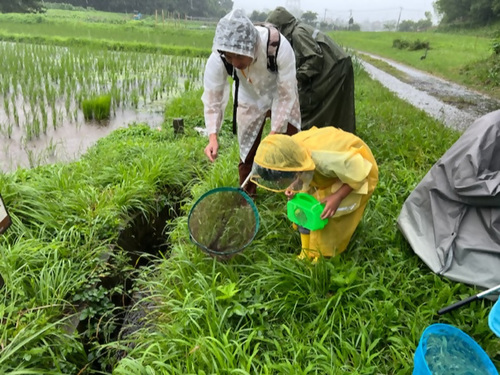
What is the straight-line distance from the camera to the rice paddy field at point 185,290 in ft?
5.56

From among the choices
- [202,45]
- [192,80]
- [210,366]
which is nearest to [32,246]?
[210,366]

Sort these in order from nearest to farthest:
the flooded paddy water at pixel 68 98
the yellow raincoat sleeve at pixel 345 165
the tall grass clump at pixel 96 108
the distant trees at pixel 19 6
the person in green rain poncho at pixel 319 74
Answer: the yellow raincoat sleeve at pixel 345 165
the person in green rain poncho at pixel 319 74
the flooded paddy water at pixel 68 98
the tall grass clump at pixel 96 108
the distant trees at pixel 19 6

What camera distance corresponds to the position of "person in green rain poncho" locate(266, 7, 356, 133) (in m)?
3.52

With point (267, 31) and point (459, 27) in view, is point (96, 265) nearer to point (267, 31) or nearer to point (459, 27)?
point (267, 31)

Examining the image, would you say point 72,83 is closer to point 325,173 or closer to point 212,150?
point 212,150

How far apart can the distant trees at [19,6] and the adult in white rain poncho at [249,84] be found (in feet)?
109

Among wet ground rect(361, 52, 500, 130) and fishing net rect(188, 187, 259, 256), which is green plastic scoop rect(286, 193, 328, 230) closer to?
fishing net rect(188, 187, 259, 256)

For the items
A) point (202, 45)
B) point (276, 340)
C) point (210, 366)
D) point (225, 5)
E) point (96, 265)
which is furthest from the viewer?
point (225, 5)

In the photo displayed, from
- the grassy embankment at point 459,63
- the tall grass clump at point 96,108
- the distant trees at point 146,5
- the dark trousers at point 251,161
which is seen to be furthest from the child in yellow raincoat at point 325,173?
the distant trees at point 146,5

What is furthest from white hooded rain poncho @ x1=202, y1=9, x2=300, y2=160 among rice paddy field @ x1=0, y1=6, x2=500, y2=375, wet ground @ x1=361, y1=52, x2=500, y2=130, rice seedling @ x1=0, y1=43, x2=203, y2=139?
wet ground @ x1=361, y1=52, x2=500, y2=130

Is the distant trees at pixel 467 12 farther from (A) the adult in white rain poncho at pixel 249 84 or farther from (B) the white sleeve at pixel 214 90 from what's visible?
(B) the white sleeve at pixel 214 90

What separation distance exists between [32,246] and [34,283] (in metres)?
0.35

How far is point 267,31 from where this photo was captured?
2289mm

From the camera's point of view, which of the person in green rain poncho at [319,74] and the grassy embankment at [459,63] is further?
the grassy embankment at [459,63]
